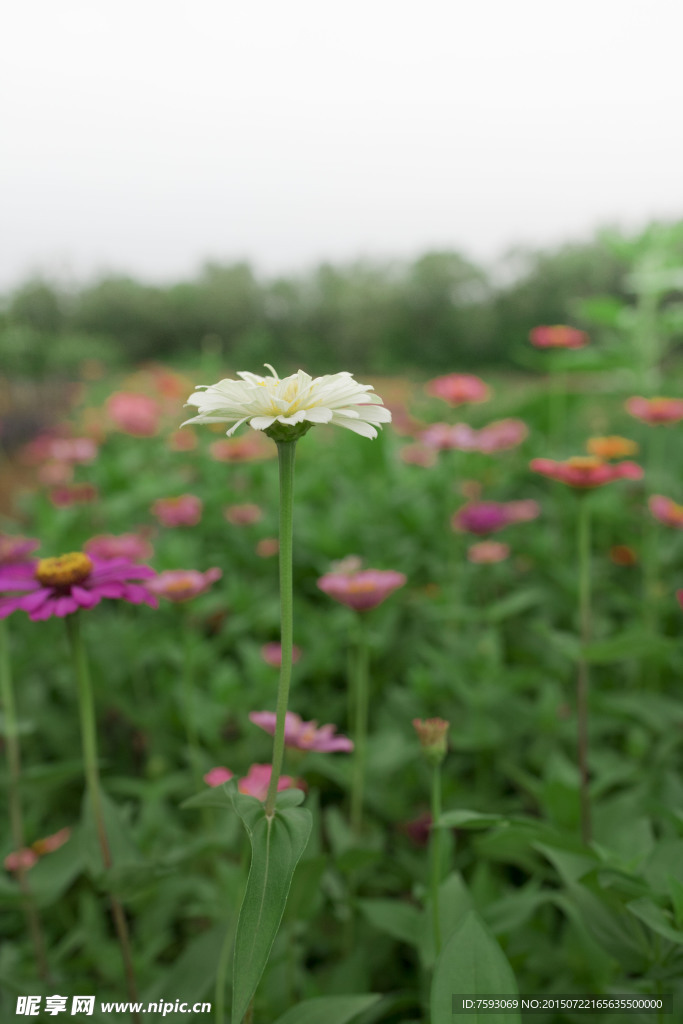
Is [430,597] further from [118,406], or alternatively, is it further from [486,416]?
[486,416]

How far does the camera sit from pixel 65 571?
2.21 ft

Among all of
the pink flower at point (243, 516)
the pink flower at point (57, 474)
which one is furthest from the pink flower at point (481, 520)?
the pink flower at point (57, 474)

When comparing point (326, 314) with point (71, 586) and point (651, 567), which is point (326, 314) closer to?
point (651, 567)

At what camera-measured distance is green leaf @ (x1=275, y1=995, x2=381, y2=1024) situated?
59 centimetres

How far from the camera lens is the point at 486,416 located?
11.0ft

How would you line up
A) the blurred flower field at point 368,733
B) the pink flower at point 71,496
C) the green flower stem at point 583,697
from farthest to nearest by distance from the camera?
the pink flower at point 71,496, the green flower stem at point 583,697, the blurred flower field at point 368,733

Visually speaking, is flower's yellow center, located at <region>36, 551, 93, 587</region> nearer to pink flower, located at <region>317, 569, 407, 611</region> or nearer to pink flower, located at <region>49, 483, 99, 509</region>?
pink flower, located at <region>317, 569, 407, 611</region>

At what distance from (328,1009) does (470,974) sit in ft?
0.46

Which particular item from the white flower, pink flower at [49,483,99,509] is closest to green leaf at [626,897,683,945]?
the white flower

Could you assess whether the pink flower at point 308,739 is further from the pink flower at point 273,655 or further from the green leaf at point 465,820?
the pink flower at point 273,655

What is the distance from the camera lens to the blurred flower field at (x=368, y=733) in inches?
27.6

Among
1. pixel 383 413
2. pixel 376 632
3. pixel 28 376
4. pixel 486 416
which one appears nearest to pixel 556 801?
pixel 376 632

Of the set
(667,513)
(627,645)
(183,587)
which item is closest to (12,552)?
(183,587)

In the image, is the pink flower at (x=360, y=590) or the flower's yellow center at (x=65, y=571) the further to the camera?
the pink flower at (x=360, y=590)
